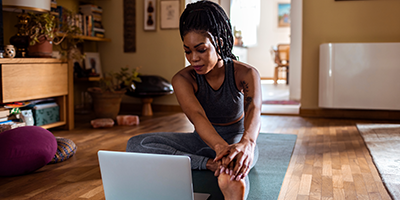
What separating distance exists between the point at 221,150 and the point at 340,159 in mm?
1310

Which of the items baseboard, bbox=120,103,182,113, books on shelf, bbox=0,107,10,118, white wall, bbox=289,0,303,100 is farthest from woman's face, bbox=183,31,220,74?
white wall, bbox=289,0,303,100

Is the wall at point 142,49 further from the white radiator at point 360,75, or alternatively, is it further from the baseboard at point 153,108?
the white radiator at point 360,75

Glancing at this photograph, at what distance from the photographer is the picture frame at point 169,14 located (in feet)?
14.5

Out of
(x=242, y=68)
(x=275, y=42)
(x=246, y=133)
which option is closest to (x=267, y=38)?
(x=275, y=42)

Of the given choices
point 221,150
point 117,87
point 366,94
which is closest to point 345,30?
point 366,94

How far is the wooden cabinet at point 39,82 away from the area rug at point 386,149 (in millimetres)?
2494

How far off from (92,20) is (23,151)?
283 cm

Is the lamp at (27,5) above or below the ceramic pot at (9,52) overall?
above

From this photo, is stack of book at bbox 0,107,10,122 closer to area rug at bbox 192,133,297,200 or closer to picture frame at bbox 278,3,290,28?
area rug at bbox 192,133,297,200

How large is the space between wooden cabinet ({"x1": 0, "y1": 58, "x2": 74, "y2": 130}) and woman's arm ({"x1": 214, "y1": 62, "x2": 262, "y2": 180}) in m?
1.89

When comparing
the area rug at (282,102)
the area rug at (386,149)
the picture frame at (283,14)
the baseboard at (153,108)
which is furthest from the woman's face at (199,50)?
the picture frame at (283,14)

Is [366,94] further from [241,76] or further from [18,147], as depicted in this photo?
[18,147]

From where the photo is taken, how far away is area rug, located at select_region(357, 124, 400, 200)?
69.9 inches

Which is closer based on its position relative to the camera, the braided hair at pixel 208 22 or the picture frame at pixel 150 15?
the braided hair at pixel 208 22
